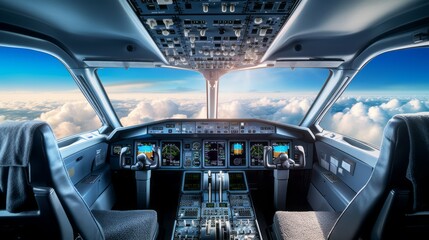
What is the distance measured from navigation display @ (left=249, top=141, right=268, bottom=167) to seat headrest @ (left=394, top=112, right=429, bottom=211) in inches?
97.7

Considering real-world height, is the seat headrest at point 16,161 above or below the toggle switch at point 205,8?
below

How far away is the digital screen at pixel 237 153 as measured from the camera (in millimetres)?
3463

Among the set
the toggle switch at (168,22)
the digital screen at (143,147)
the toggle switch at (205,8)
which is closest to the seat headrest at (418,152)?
the toggle switch at (205,8)

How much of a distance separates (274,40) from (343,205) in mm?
1934

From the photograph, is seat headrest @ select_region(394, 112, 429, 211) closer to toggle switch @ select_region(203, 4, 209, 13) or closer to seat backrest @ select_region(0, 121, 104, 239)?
toggle switch @ select_region(203, 4, 209, 13)

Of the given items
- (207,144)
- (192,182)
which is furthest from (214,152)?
(192,182)

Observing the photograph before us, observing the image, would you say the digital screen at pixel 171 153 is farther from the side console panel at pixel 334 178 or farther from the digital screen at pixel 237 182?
the side console panel at pixel 334 178

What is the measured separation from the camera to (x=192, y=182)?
10.4 ft

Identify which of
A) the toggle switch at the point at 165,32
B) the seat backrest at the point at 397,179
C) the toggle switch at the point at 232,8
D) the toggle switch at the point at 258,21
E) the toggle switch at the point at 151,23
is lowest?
the seat backrest at the point at 397,179

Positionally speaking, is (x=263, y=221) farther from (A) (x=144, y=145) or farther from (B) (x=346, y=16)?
(B) (x=346, y=16)

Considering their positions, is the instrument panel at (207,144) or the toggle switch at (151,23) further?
the instrument panel at (207,144)

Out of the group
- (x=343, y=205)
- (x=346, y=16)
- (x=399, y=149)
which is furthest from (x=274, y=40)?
(x=343, y=205)

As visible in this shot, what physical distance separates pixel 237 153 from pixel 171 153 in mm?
1077

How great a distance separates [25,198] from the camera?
104cm
